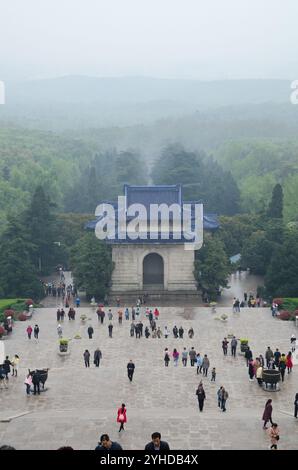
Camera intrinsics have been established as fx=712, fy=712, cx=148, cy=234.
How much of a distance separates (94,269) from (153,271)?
14.0 feet

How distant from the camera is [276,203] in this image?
192 feet

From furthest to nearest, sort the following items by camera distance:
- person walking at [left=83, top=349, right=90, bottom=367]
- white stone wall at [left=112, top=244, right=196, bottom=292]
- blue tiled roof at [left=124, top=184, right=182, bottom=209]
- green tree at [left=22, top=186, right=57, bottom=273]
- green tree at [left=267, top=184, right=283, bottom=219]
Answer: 1. green tree at [left=267, top=184, right=283, bottom=219]
2. green tree at [left=22, top=186, right=57, bottom=273]
3. blue tiled roof at [left=124, top=184, right=182, bottom=209]
4. white stone wall at [left=112, top=244, right=196, bottom=292]
5. person walking at [left=83, top=349, right=90, bottom=367]

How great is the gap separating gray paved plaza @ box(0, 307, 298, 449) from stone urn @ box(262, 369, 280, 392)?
13.8 inches

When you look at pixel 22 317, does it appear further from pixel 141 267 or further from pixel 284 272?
pixel 284 272

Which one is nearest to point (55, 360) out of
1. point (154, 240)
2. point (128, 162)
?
point (154, 240)

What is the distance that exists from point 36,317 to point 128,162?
6273cm

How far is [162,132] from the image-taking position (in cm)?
17375

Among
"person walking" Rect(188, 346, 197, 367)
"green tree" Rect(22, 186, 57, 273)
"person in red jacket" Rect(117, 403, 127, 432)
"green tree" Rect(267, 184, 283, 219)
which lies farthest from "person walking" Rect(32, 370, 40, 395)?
"green tree" Rect(267, 184, 283, 219)

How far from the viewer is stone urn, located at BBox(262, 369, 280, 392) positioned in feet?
81.3

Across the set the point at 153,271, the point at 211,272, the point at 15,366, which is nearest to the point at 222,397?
the point at 15,366

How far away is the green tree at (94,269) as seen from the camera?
43.2 metres

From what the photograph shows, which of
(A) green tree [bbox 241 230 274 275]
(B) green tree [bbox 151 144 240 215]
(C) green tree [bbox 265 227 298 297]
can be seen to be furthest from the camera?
(B) green tree [bbox 151 144 240 215]

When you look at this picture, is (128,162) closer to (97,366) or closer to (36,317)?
(36,317)

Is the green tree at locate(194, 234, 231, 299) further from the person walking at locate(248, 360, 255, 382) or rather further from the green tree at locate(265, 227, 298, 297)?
the person walking at locate(248, 360, 255, 382)
